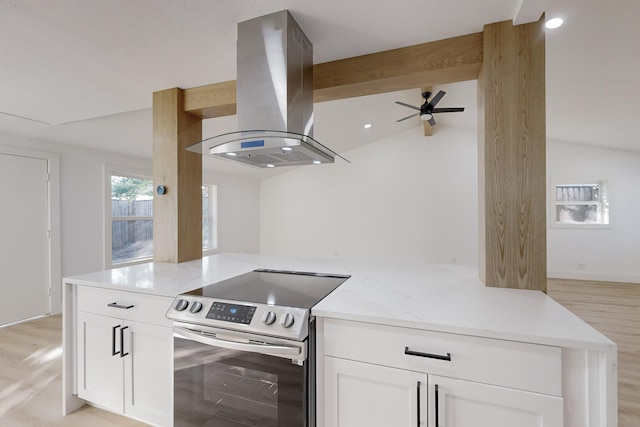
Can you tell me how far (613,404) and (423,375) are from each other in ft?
1.73

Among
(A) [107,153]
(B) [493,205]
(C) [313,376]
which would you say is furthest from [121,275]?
(A) [107,153]

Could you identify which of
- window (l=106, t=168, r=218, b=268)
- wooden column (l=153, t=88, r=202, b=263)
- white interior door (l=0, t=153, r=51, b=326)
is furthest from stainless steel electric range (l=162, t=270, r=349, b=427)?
window (l=106, t=168, r=218, b=268)

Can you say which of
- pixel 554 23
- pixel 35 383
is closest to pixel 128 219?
pixel 35 383

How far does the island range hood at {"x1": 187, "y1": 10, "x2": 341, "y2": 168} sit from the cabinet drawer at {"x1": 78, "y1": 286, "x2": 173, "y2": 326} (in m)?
0.84

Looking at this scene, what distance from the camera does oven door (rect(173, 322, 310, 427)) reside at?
109 cm

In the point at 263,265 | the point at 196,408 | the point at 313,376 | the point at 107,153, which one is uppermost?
the point at 107,153

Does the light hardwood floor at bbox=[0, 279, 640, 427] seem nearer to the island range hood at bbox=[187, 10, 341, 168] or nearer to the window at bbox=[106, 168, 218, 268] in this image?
the window at bbox=[106, 168, 218, 268]

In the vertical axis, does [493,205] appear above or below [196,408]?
above

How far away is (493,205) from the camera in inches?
56.6

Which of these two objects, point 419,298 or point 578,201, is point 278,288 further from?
point 578,201

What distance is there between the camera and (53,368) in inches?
88.9

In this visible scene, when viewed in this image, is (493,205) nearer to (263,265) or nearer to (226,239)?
(263,265)

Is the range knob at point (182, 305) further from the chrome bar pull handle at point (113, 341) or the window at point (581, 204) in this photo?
the window at point (581, 204)

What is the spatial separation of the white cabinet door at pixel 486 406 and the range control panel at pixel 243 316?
0.52 meters
